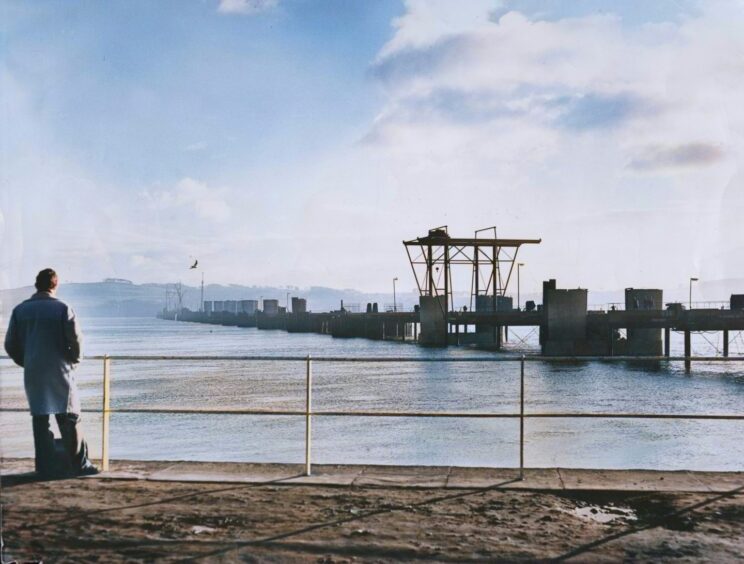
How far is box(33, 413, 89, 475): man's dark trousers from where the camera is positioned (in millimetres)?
6742

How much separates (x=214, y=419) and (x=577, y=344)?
41.4m

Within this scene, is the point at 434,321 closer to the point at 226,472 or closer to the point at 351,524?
the point at 226,472

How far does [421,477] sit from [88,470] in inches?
123

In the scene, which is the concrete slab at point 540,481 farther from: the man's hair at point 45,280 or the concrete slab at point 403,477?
the man's hair at point 45,280

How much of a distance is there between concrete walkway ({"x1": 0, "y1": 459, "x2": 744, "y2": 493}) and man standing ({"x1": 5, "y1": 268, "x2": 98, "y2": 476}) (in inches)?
15.7

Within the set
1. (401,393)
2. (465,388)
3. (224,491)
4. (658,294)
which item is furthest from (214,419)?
(658,294)

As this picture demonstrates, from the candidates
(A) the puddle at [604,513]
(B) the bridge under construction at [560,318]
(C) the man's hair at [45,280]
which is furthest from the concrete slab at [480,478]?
(B) the bridge under construction at [560,318]

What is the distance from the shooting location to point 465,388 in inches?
1540

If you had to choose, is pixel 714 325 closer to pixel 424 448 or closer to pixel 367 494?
pixel 424 448

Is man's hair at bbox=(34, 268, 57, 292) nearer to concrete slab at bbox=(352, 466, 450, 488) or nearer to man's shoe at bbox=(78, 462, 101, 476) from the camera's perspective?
man's shoe at bbox=(78, 462, 101, 476)

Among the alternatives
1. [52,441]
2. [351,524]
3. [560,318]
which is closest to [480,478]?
[351,524]

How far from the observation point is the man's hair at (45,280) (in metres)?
6.91

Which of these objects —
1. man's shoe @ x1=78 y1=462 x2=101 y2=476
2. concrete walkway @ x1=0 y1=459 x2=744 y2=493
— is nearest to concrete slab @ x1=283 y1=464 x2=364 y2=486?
concrete walkway @ x1=0 y1=459 x2=744 y2=493

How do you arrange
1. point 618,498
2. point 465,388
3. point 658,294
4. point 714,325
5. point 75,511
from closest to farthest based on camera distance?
1. point 75,511
2. point 618,498
3. point 465,388
4. point 714,325
5. point 658,294
